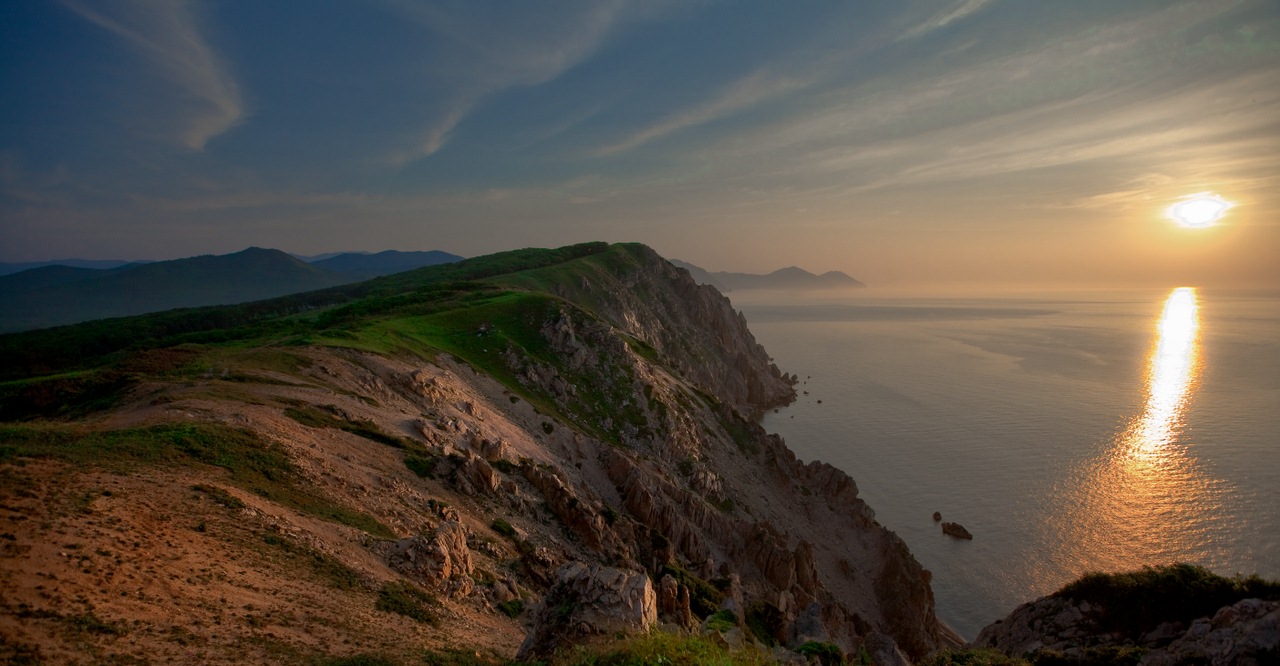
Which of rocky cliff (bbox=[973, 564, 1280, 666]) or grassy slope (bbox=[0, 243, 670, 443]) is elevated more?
grassy slope (bbox=[0, 243, 670, 443])

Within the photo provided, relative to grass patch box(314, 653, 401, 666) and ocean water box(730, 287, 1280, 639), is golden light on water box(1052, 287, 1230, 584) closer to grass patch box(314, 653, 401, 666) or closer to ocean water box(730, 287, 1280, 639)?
ocean water box(730, 287, 1280, 639)

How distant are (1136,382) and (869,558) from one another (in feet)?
292

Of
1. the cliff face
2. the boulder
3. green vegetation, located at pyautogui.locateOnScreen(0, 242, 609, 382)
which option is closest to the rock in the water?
the cliff face

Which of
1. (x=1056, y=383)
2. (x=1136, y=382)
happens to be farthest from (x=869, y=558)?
(x=1136, y=382)

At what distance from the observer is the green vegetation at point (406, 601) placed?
1555 centimetres

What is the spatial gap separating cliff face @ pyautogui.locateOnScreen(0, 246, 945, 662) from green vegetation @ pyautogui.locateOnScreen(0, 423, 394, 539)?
0.12 metres

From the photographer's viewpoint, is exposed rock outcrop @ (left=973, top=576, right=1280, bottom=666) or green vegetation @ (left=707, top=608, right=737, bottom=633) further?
green vegetation @ (left=707, top=608, right=737, bottom=633)

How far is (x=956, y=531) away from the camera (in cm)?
4766

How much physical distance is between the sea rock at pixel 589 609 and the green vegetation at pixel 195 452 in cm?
974

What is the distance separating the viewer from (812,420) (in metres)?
82.7

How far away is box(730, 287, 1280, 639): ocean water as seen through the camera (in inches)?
1688

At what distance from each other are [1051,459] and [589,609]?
6839 centimetres

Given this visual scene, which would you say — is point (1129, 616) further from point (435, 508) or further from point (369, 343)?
point (369, 343)

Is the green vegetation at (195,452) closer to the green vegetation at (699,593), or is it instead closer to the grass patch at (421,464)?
the grass patch at (421,464)
